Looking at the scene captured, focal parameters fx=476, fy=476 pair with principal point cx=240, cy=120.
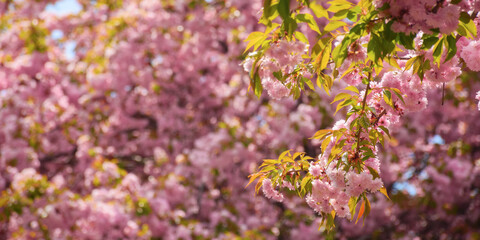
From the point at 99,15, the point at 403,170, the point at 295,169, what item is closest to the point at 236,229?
the point at 403,170

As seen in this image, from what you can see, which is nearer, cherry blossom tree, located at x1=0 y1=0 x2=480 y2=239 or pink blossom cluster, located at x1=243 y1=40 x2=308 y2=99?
pink blossom cluster, located at x1=243 y1=40 x2=308 y2=99

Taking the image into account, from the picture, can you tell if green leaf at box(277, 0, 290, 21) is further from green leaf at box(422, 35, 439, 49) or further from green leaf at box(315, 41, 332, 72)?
green leaf at box(422, 35, 439, 49)

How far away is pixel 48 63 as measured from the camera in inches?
392

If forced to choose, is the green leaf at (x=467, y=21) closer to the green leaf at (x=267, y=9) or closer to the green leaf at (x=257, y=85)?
the green leaf at (x=267, y=9)

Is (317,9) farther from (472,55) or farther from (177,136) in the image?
(177,136)

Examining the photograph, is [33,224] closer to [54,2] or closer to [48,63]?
[48,63]

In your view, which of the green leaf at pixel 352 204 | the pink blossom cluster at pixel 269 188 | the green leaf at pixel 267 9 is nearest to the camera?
the green leaf at pixel 267 9

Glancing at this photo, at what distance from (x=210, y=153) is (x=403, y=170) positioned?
13.9ft

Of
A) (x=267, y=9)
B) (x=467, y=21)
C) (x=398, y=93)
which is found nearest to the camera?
(x=267, y=9)

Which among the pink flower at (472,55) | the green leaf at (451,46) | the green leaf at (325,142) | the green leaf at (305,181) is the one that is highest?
the green leaf at (451,46)

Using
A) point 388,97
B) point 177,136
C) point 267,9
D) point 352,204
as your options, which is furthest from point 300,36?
point 177,136

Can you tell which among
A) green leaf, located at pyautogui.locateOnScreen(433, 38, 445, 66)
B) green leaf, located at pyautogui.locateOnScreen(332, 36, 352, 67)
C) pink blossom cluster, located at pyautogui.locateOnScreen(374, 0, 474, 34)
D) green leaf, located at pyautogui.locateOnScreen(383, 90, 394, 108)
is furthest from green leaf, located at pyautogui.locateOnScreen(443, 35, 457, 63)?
green leaf, located at pyautogui.locateOnScreen(332, 36, 352, 67)

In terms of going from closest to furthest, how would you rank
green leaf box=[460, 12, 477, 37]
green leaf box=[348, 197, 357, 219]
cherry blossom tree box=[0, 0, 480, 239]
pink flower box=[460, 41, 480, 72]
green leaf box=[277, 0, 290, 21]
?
green leaf box=[277, 0, 290, 21], green leaf box=[460, 12, 477, 37], pink flower box=[460, 41, 480, 72], green leaf box=[348, 197, 357, 219], cherry blossom tree box=[0, 0, 480, 239]

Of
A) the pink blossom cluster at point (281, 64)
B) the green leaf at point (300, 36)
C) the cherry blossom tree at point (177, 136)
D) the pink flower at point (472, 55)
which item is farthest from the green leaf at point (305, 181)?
the cherry blossom tree at point (177, 136)
